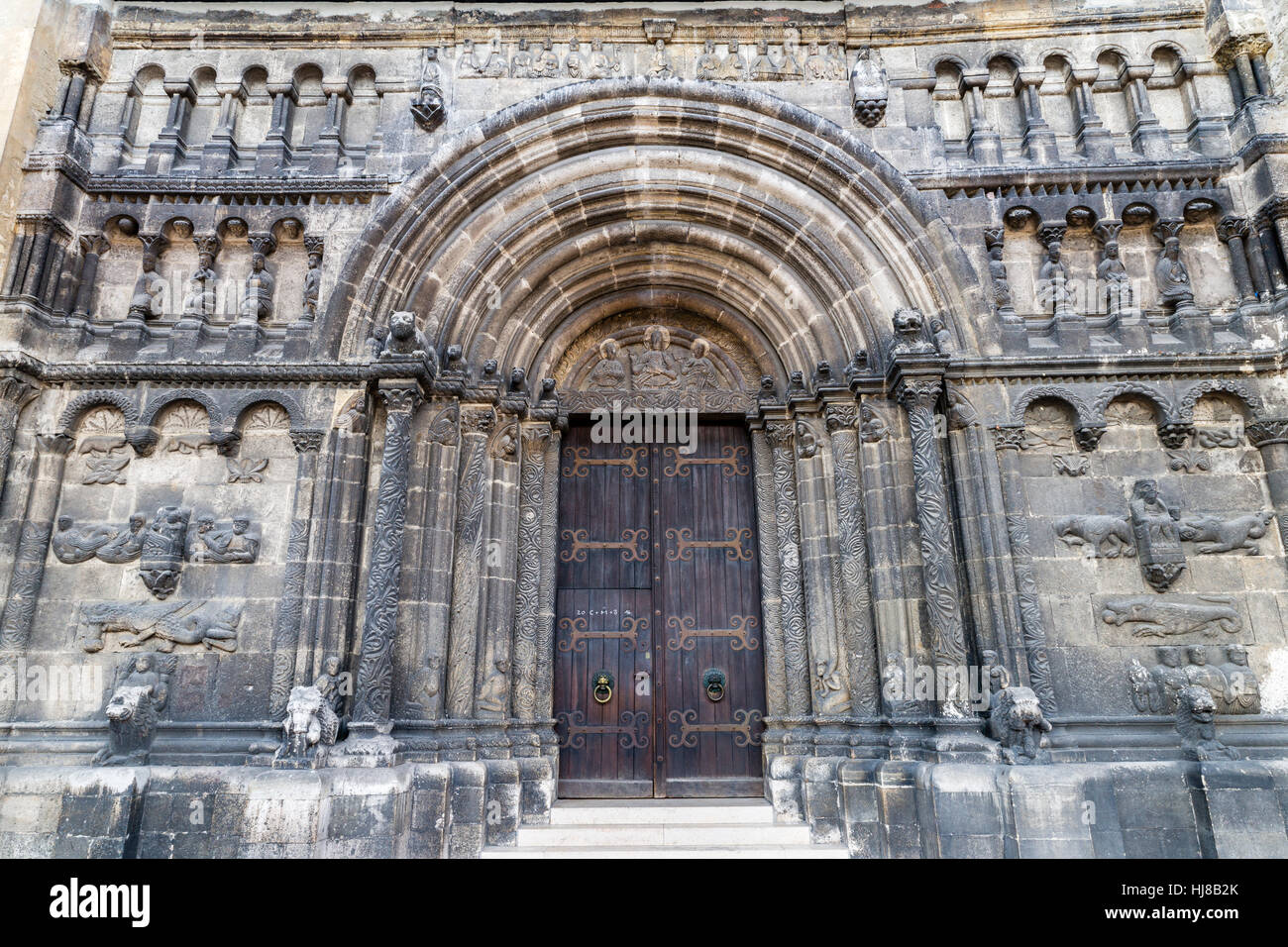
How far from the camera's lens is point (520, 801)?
21.0 feet

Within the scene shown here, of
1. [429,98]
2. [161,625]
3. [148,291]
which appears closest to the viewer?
[161,625]

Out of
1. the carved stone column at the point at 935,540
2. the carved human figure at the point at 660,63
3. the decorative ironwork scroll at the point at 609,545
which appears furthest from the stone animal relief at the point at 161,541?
the carved human figure at the point at 660,63

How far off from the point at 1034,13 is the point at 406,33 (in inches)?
261

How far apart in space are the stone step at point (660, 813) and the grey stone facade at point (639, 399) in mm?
209

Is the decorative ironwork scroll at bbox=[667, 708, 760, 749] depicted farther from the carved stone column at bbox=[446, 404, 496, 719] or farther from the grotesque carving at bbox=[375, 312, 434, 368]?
the grotesque carving at bbox=[375, 312, 434, 368]

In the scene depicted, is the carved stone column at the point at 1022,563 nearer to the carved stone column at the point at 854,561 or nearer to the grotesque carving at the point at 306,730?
the carved stone column at the point at 854,561

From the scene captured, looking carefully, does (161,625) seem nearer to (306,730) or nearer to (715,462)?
(306,730)

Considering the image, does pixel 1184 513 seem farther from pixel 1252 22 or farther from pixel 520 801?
pixel 520 801

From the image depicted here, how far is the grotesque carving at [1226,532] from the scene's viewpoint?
6.39 metres

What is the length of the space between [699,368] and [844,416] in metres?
1.80

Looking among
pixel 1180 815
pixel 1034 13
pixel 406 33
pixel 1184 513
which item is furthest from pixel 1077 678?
pixel 406 33

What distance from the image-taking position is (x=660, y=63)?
770cm

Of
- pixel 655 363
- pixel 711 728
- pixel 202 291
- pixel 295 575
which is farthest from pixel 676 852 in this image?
pixel 202 291
